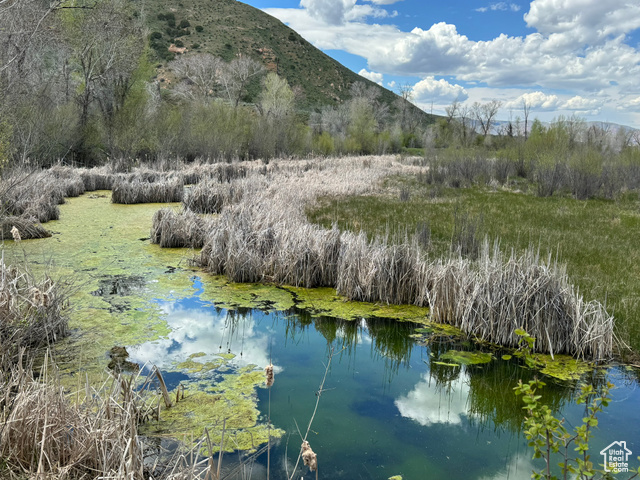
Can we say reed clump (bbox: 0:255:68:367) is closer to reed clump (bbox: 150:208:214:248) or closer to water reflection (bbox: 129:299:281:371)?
water reflection (bbox: 129:299:281:371)

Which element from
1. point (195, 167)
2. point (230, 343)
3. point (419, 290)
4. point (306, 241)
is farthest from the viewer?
point (195, 167)

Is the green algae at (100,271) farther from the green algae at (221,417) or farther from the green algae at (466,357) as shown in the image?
the green algae at (466,357)

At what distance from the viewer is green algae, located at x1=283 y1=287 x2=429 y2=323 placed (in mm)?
5914

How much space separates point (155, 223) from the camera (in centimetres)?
885

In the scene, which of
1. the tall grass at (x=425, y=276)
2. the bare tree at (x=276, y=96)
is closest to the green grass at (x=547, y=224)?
the tall grass at (x=425, y=276)

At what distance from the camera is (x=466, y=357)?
4863 millimetres

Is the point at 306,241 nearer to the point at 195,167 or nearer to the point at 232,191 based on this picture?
the point at 232,191

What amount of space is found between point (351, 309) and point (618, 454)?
3293 mm

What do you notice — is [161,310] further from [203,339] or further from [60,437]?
[60,437]

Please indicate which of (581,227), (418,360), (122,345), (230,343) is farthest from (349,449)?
(581,227)

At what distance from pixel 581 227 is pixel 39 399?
11.4 metres

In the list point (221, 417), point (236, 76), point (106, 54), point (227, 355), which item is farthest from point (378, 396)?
point (236, 76)

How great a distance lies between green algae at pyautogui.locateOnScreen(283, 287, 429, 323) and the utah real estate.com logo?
2.53 m

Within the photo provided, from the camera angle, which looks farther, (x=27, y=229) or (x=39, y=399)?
(x=27, y=229)
